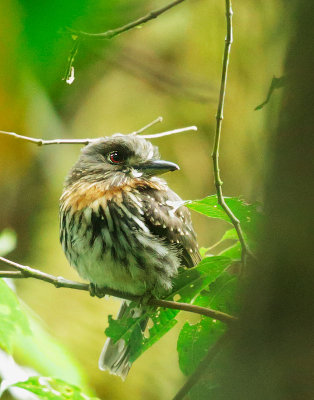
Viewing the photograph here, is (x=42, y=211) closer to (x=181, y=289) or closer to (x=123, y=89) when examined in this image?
(x=123, y=89)

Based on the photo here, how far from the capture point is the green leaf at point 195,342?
1978 mm

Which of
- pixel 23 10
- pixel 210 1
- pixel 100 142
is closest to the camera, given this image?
pixel 23 10

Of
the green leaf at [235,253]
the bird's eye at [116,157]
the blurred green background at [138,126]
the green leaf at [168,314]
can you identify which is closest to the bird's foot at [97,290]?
the green leaf at [168,314]

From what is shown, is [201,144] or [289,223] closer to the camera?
[289,223]

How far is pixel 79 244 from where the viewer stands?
8.73 ft

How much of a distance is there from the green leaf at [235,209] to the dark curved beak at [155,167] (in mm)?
996

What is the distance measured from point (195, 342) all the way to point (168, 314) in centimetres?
19

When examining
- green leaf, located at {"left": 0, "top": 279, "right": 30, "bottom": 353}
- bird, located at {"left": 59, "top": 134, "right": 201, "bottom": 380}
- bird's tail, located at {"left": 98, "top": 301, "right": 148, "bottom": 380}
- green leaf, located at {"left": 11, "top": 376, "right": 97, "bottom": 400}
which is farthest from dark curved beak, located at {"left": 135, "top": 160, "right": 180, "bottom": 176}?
green leaf, located at {"left": 11, "top": 376, "right": 97, "bottom": 400}

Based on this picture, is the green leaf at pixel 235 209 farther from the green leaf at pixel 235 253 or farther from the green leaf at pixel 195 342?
the green leaf at pixel 195 342

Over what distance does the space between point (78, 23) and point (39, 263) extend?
16.7 feet

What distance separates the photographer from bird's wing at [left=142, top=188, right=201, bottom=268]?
2.70 m

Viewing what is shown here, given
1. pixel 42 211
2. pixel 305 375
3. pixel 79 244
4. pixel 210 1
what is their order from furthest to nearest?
pixel 42 211 < pixel 210 1 < pixel 79 244 < pixel 305 375

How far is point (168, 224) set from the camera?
273cm

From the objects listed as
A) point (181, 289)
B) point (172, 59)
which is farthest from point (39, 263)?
point (181, 289)
